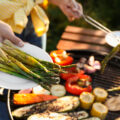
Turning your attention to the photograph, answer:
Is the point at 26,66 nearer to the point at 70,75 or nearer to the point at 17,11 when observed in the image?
the point at 70,75

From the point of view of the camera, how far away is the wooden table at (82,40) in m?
3.38

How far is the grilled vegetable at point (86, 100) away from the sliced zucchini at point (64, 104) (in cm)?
5

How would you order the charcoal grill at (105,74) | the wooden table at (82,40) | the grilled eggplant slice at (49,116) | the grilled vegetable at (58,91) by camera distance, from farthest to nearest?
the wooden table at (82,40) < the charcoal grill at (105,74) < the grilled vegetable at (58,91) < the grilled eggplant slice at (49,116)

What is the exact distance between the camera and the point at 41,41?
10.6 ft

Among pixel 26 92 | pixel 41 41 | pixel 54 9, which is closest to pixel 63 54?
pixel 41 41

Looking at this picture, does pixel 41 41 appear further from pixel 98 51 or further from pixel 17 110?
pixel 17 110

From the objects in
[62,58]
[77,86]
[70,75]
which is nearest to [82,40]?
[62,58]

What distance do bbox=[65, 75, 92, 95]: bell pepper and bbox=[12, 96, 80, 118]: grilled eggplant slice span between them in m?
0.13

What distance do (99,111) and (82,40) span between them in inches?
65.4

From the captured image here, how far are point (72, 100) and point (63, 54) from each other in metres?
0.74

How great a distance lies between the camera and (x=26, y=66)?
6.98 feet

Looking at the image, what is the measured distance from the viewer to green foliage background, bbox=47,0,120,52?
5.62m

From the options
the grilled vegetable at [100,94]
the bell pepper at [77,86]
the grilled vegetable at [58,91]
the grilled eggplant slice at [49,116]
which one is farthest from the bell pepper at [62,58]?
the grilled eggplant slice at [49,116]

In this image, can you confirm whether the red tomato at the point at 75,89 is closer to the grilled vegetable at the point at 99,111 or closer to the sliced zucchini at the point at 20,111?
the grilled vegetable at the point at 99,111
